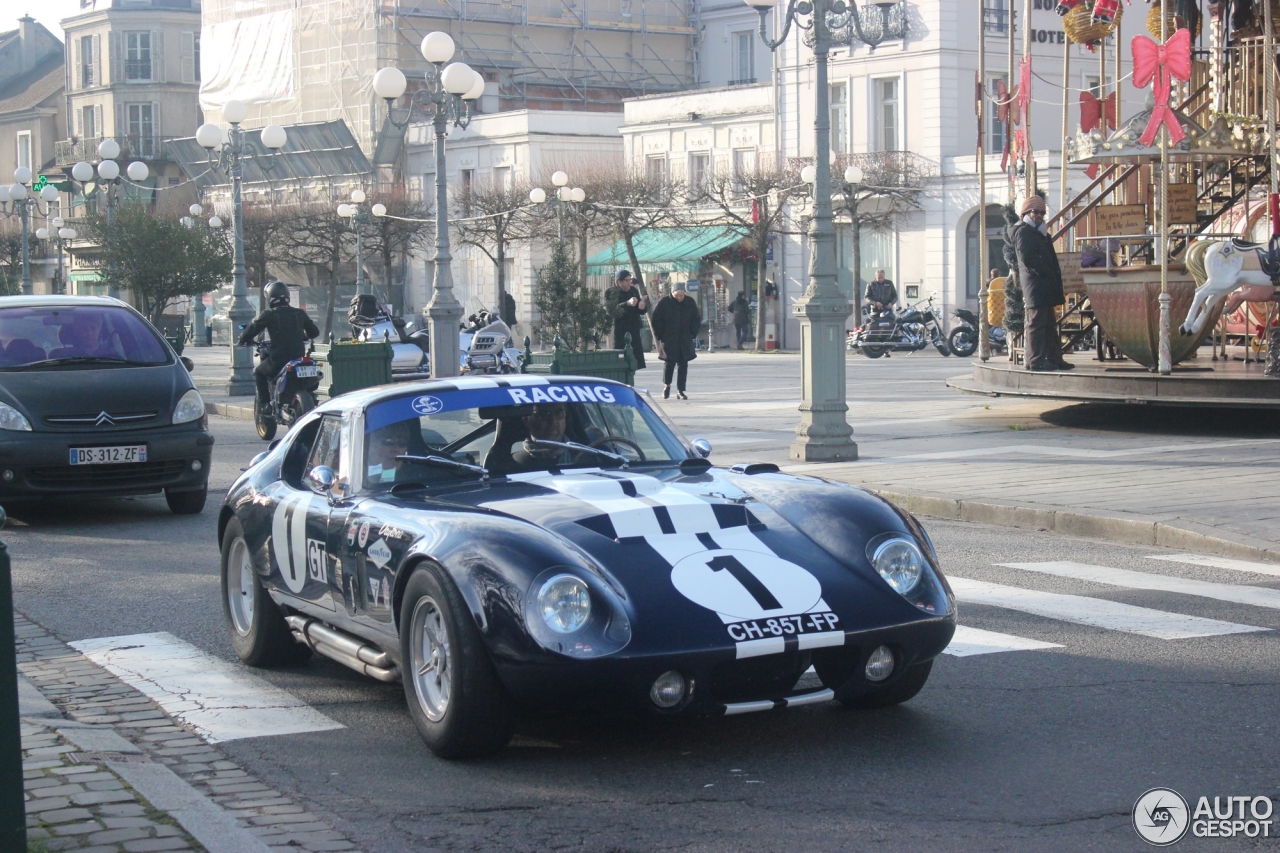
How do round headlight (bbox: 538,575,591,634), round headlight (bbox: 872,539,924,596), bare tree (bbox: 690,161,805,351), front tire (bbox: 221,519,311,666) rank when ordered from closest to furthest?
round headlight (bbox: 538,575,591,634) → round headlight (bbox: 872,539,924,596) → front tire (bbox: 221,519,311,666) → bare tree (bbox: 690,161,805,351)

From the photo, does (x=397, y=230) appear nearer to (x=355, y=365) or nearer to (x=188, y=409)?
(x=355, y=365)

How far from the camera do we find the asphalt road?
473 cm

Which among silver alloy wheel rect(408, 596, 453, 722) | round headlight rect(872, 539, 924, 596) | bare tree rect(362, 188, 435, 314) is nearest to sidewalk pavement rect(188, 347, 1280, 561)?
round headlight rect(872, 539, 924, 596)

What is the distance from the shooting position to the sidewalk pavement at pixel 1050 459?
36.5ft

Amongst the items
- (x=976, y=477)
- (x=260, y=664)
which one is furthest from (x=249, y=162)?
(x=260, y=664)

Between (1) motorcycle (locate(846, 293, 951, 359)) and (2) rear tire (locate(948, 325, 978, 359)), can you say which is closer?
(2) rear tire (locate(948, 325, 978, 359))

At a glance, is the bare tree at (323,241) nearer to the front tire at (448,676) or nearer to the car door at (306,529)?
the car door at (306,529)

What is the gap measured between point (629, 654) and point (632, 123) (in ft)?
177

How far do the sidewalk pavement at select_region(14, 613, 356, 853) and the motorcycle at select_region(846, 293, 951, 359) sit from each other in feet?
112

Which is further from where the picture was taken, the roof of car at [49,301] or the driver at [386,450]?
the roof of car at [49,301]

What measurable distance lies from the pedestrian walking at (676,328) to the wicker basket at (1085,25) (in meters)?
6.76

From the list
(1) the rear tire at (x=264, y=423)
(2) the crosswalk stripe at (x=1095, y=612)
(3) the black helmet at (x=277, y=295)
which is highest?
(3) the black helmet at (x=277, y=295)

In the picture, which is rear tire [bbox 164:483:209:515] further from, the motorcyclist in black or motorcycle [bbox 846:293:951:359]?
motorcycle [bbox 846:293:951:359]

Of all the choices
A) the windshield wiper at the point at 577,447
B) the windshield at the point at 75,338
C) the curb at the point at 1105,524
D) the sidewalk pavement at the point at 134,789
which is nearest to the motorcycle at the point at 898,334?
the curb at the point at 1105,524
